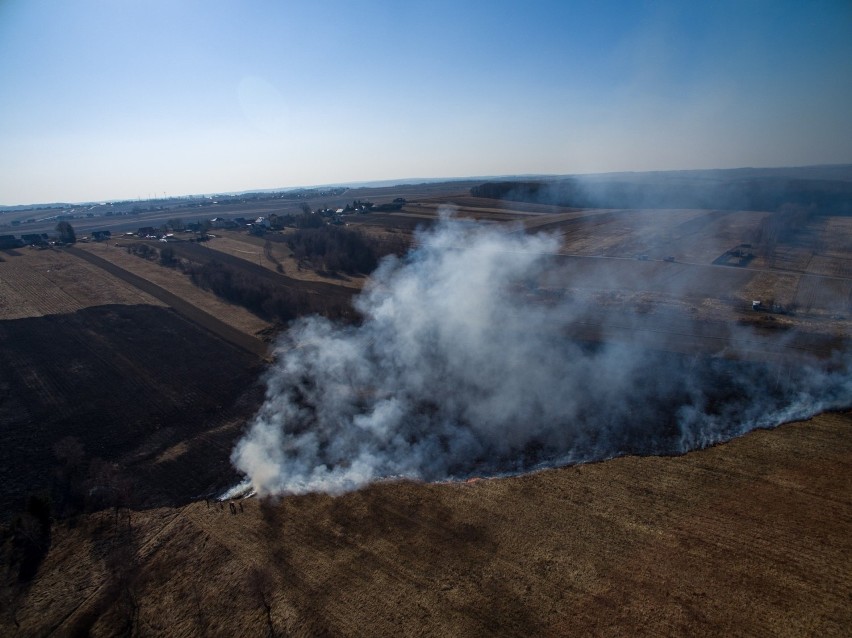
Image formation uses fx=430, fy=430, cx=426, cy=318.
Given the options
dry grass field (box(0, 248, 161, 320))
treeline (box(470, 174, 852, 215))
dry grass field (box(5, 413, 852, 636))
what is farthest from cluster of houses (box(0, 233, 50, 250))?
treeline (box(470, 174, 852, 215))

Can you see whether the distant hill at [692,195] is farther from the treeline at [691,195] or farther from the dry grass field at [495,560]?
the dry grass field at [495,560]

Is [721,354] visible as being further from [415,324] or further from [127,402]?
[127,402]

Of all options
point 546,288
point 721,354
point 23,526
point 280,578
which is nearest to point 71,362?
point 23,526

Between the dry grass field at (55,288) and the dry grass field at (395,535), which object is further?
the dry grass field at (55,288)

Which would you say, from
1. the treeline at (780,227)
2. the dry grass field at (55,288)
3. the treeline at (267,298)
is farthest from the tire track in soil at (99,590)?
the treeline at (780,227)

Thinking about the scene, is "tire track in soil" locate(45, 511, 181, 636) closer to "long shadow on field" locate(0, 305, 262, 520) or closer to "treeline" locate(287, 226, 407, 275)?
"long shadow on field" locate(0, 305, 262, 520)
